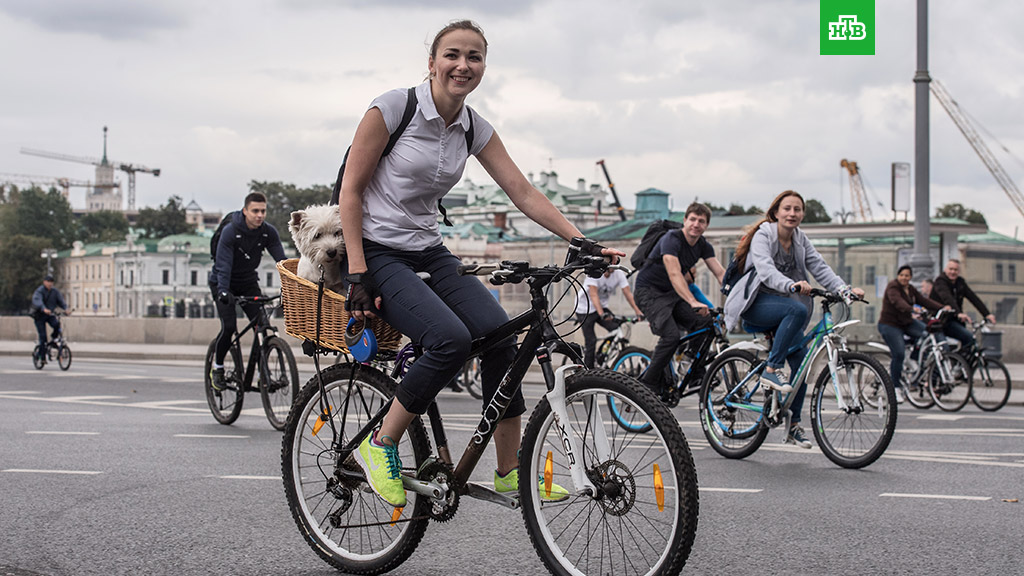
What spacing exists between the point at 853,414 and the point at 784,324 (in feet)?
2.27

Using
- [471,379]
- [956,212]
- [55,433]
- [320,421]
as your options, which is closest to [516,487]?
[320,421]

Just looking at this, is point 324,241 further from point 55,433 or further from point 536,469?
point 55,433

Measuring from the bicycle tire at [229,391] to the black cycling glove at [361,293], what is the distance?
226 inches

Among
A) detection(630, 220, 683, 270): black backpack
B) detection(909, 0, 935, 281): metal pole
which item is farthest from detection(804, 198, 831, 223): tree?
detection(630, 220, 683, 270): black backpack

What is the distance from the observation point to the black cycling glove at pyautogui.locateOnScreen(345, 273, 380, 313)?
4.46 m

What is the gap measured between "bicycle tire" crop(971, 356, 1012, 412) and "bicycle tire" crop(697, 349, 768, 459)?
6268mm

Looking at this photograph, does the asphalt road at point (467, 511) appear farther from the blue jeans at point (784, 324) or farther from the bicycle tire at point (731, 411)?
the blue jeans at point (784, 324)

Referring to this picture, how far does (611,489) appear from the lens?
157 inches

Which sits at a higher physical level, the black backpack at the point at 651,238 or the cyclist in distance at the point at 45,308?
the black backpack at the point at 651,238

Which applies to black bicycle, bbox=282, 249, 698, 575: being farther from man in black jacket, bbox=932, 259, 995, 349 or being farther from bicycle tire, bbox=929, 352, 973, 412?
man in black jacket, bbox=932, 259, 995, 349

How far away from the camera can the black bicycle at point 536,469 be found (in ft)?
12.5

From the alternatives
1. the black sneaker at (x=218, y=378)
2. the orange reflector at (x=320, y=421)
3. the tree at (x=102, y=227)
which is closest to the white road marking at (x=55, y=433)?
the black sneaker at (x=218, y=378)

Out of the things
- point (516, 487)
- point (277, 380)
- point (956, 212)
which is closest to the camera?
point (516, 487)

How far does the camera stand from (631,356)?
10617 millimetres
